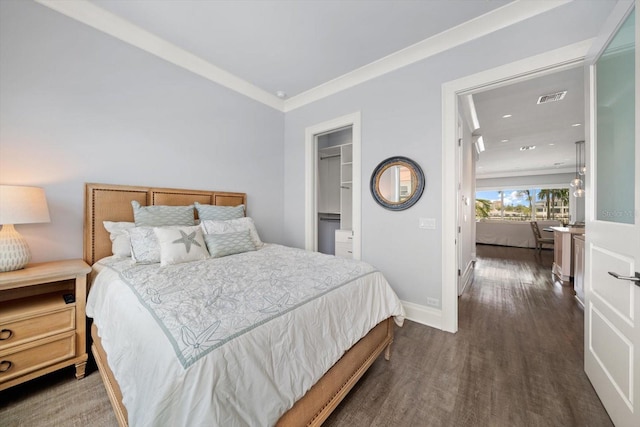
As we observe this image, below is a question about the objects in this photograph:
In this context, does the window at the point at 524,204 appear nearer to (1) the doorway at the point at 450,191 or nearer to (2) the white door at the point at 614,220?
(1) the doorway at the point at 450,191

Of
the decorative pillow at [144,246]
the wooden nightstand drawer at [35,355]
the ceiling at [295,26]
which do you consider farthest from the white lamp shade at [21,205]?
the ceiling at [295,26]

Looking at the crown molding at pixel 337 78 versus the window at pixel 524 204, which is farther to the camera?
the window at pixel 524 204

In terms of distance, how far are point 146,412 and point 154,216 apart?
6.04ft

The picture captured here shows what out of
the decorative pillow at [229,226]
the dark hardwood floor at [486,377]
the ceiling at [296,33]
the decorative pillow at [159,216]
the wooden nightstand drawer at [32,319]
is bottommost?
the dark hardwood floor at [486,377]

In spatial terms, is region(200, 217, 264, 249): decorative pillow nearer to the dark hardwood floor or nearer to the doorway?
the dark hardwood floor

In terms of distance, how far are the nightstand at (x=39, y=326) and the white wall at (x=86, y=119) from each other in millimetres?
441

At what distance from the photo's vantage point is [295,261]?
1983mm

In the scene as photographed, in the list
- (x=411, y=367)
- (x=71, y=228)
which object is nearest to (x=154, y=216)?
(x=71, y=228)

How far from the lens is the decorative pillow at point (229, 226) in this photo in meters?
2.39

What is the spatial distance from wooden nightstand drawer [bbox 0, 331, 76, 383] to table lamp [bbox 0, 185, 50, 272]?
20.8 inches

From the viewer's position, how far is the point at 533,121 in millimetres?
4418

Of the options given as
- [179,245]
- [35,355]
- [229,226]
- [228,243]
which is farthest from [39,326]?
[229,226]

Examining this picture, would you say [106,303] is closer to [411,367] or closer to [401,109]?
[411,367]

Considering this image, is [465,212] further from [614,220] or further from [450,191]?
[614,220]
